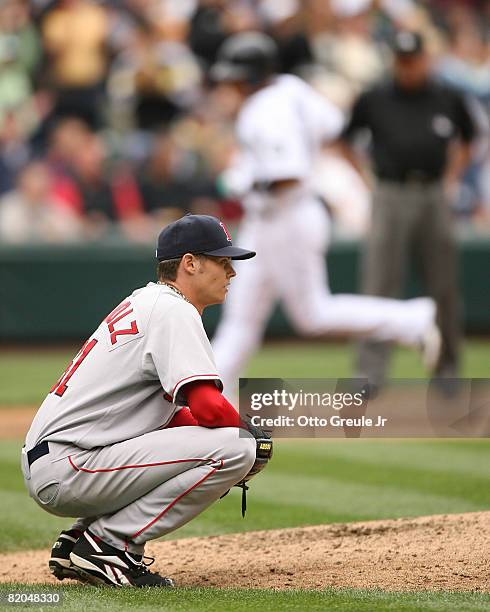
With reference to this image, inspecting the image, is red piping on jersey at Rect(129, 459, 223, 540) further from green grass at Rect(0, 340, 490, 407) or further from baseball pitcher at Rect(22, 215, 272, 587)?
green grass at Rect(0, 340, 490, 407)

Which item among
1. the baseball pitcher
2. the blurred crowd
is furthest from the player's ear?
the blurred crowd

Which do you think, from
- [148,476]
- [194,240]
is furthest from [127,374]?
[194,240]

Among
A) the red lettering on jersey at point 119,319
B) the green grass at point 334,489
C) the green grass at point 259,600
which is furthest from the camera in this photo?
the green grass at point 334,489

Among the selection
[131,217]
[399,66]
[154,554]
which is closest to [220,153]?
[131,217]

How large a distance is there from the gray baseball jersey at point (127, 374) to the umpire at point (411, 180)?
16.3ft

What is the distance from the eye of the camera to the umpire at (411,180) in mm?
8891

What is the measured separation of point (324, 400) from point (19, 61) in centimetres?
1044

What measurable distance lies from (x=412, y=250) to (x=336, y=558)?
4.97 meters

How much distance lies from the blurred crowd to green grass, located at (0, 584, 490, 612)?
8744 millimetres

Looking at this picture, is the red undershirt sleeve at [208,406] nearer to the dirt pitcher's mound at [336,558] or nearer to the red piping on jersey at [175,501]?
the red piping on jersey at [175,501]

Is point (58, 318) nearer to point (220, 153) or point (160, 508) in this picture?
point (220, 153)

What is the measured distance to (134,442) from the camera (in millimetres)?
3914

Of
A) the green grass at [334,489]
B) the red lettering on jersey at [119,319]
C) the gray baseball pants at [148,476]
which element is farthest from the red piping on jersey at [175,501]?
the green grass at [334,489]

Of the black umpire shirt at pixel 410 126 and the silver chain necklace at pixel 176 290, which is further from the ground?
the black umpire shirt at pixel 410 126
